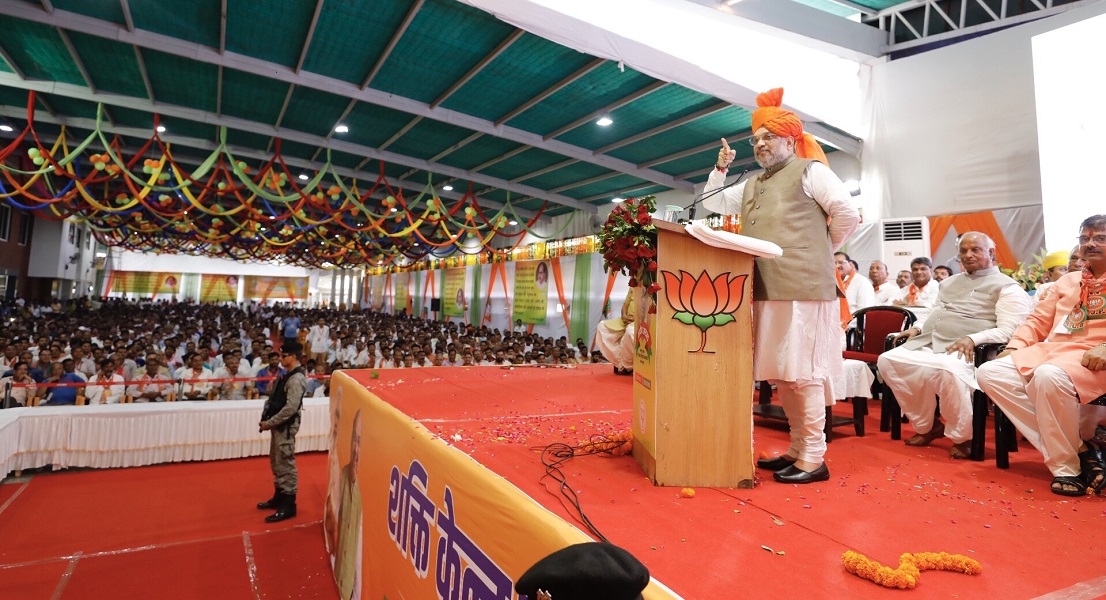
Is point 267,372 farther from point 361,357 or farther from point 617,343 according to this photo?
point 617,343

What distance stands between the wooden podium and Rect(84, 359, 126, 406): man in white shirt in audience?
6834mm

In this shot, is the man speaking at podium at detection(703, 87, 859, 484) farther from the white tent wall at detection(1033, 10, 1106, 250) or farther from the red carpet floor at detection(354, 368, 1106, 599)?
the white tent wall at detection(1033, 10, 1106, 250)

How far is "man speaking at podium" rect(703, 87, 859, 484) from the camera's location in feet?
6.63

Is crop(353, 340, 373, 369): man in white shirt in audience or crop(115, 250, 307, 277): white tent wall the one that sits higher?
crop(115, 250, 307, 277): white tent wall

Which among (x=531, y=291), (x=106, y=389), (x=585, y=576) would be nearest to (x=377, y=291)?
(x=531, y=291)

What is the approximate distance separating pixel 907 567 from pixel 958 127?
23.7 feet

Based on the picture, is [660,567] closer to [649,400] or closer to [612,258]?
[649,400]

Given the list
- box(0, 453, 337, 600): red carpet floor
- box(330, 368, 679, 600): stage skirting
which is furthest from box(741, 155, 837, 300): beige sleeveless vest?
box(0, 453, 337, 600): red carpet floor

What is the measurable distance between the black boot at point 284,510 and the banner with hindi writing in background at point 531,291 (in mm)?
10823

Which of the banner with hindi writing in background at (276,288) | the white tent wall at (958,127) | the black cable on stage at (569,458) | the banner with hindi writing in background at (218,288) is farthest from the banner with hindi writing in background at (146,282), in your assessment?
the black cable on stage at (569,458)

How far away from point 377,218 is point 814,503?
10.8 m

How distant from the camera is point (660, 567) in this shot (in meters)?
1.29

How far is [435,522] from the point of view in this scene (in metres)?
1.93

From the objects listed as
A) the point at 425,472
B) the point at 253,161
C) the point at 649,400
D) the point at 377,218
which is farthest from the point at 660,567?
the point at 253,161
